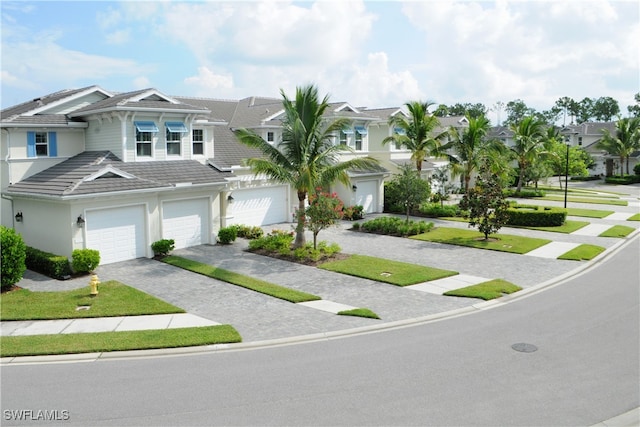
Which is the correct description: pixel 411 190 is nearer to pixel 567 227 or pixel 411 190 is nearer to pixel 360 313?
pixel 567 227

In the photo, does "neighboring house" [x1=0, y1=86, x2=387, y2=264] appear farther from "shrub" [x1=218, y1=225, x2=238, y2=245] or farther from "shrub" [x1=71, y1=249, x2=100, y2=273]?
"shrub" [x1=71, y1=249, x2=100, y2=273]

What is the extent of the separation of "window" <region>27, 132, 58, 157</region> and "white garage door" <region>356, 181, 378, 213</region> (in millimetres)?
18725

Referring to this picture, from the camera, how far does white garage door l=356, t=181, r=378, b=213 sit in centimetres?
3588

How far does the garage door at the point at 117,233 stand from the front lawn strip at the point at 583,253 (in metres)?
18.2

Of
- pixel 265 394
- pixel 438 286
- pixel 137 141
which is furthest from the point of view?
pixel 137 141

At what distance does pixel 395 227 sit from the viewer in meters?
29.3

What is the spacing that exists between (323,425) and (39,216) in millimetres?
17551

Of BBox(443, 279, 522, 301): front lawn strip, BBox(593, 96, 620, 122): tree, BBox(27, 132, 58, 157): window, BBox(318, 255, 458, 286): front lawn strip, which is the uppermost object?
BBox(593, 96, 620, 122): tree

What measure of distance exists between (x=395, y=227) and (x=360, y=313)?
14.6m

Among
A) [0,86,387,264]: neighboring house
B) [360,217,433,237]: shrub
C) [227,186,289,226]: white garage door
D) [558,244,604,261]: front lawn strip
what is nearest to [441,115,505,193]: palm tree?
[360,217,433,237]: shrub

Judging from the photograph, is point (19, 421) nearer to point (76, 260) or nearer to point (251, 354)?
point (251, 354)

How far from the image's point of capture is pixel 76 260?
1933 centimetres

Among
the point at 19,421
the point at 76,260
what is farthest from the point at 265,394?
the point at 76,260

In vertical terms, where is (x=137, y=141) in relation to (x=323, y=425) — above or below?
above
